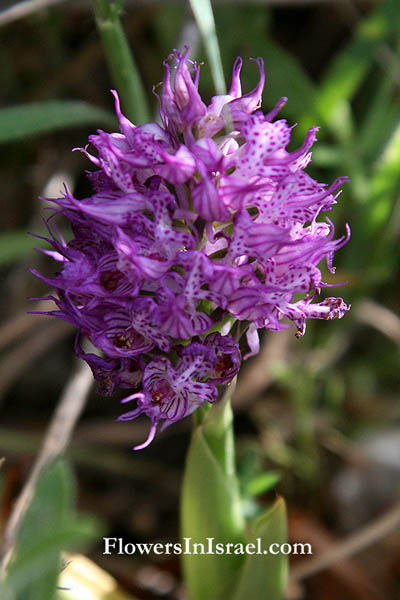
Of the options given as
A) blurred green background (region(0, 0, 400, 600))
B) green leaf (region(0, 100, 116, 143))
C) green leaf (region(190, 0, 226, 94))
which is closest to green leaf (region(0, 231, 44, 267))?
blurred green background (region(0, 0, 400, 600))

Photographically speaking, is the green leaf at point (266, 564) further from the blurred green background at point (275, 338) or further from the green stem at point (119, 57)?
the green stem at point (119, 57)

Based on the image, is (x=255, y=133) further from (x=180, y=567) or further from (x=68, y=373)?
(x=68, y=373)

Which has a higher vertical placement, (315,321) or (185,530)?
(185,530)

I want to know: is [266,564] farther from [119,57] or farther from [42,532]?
[119,57]

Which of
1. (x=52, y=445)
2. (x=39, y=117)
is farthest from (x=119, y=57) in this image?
(x=52, y=445)

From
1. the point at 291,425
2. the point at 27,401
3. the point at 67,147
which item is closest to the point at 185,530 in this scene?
the point at 291,425

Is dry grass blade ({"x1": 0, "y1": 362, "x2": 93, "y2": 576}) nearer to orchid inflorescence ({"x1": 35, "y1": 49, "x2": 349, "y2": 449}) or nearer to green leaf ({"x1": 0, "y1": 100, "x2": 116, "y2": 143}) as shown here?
orchid inflorescence ({"x1": 35, "y1": 49, "x2": 349, "y2": 449})

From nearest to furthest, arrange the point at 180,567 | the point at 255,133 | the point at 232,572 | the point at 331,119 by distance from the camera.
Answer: the point at 255,133 < the point at 232,572 < the point at 180,567 < the point at 331,119
